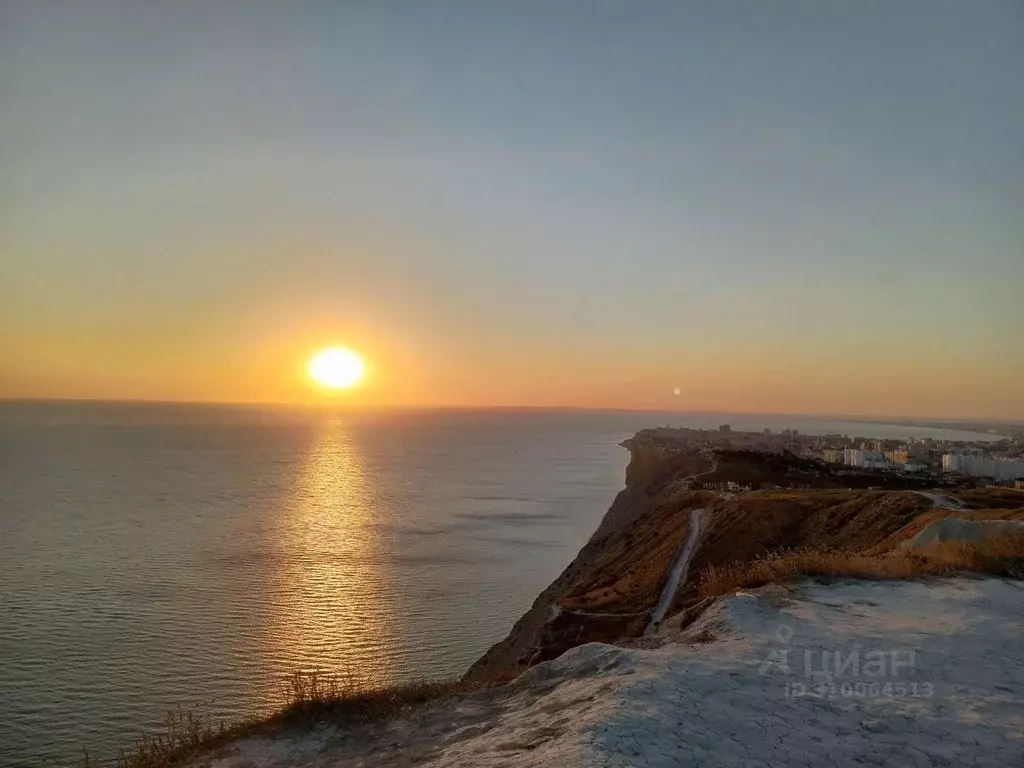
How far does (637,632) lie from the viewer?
903 inches

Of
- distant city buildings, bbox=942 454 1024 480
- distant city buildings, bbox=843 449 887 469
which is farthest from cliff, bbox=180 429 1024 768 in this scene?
distant city buildings, bbox=843 449 887 469

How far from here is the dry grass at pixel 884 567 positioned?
1310 cm

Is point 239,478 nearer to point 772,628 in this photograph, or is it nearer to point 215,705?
point 215,705

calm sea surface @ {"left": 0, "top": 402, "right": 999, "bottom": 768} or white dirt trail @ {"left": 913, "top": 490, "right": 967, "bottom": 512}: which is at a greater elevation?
white dirt trail @ {"left": 913, "top": 490, "right": 967, "bottom": 512}

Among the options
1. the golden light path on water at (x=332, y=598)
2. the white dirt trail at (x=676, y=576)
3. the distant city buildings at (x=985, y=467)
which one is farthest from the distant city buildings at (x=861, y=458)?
the white dirt trail at (x=676, y=576)

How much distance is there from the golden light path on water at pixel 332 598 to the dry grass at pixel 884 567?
26.0 ft

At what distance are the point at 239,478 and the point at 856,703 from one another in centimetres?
10382

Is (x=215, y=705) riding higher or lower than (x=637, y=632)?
lower

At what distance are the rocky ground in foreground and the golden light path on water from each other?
9.58 ft

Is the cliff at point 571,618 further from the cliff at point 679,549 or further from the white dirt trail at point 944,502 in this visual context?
the white dirt trail at point 944,502

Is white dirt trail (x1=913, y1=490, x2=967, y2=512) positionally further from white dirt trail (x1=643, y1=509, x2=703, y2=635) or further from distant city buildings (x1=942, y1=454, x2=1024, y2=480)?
distant city buildings (x1=942, y1=454, x2=1024, y2=480)

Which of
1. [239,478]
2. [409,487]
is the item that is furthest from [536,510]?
[239,478]

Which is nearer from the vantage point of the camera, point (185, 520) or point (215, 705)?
point (215, 705)

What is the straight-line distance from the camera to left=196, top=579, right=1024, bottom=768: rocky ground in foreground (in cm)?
655
